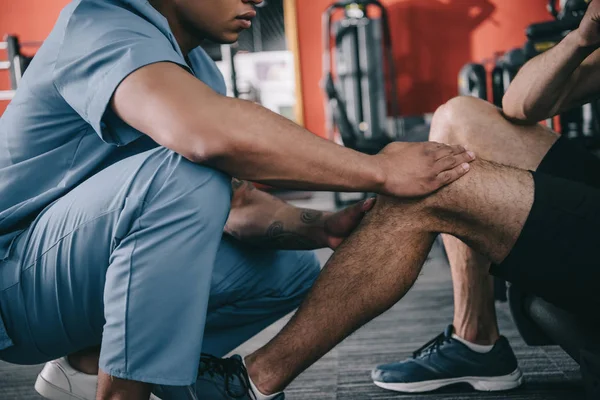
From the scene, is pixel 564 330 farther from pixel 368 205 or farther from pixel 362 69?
pixel 362 69

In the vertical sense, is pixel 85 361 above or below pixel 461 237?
below

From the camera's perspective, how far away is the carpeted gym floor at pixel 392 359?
55.7 inches

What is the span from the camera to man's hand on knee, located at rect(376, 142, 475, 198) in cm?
98

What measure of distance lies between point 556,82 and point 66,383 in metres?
1.22

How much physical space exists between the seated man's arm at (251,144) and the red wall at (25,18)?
6.50 metres

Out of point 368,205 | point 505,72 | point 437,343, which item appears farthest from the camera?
point 505,72

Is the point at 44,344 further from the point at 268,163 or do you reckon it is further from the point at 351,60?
the point at 351,60

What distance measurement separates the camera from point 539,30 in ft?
8.01

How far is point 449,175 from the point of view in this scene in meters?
0.98

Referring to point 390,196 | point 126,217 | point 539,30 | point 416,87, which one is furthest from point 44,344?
point 416,87

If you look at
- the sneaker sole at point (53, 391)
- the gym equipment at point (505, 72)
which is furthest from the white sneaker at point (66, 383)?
the gym equipment at point (505, 72)

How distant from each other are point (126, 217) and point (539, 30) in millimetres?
2117

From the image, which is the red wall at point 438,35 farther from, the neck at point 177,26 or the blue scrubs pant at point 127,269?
the blue scrubs pant at point 127,269

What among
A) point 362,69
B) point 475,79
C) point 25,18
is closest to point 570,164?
point 475,79
